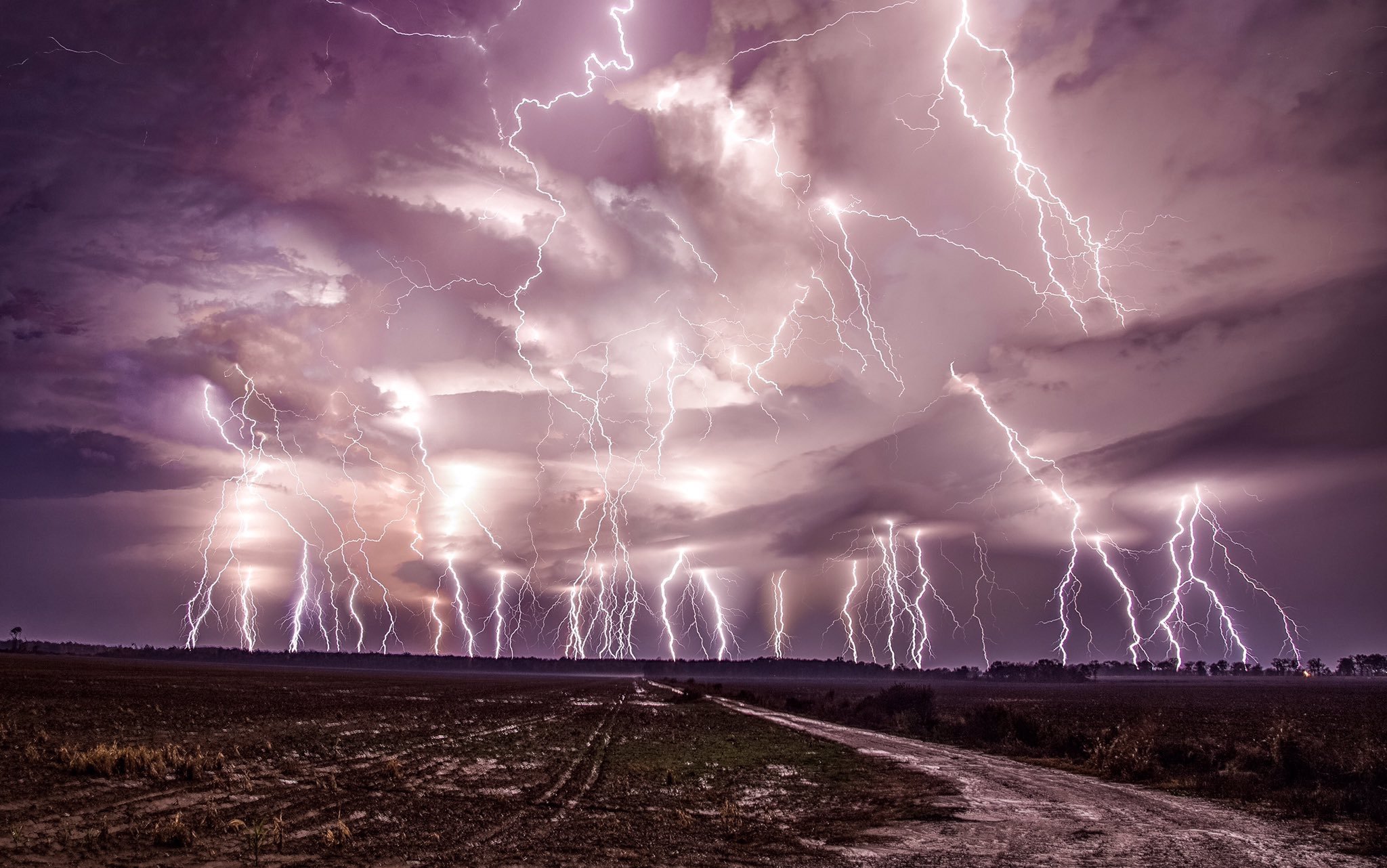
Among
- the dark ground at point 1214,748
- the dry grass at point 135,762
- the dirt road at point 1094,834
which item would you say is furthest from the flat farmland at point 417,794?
the dark ground at point 1214,748

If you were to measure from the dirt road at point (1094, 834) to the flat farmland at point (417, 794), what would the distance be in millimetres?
856

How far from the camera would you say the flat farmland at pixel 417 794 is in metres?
9.58

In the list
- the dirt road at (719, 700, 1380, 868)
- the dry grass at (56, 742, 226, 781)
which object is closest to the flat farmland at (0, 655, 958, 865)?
the dry grass at (56, 742, 226, 781)

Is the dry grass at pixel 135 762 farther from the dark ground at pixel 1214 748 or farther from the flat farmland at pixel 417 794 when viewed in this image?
the dark ground at pixel 1214 748

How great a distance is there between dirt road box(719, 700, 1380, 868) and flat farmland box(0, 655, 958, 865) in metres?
0.86

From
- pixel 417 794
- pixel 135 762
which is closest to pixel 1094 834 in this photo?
pixel 417 794

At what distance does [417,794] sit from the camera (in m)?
13.6

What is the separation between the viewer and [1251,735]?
29.3 metres

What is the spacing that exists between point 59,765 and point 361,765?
17.3 feet

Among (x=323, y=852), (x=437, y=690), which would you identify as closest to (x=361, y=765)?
(x=323, y=852)

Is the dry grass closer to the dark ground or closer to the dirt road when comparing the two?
the dirt road

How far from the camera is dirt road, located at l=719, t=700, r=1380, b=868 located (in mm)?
9945

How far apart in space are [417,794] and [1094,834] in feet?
36.5

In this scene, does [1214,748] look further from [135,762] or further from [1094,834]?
[135,762]
